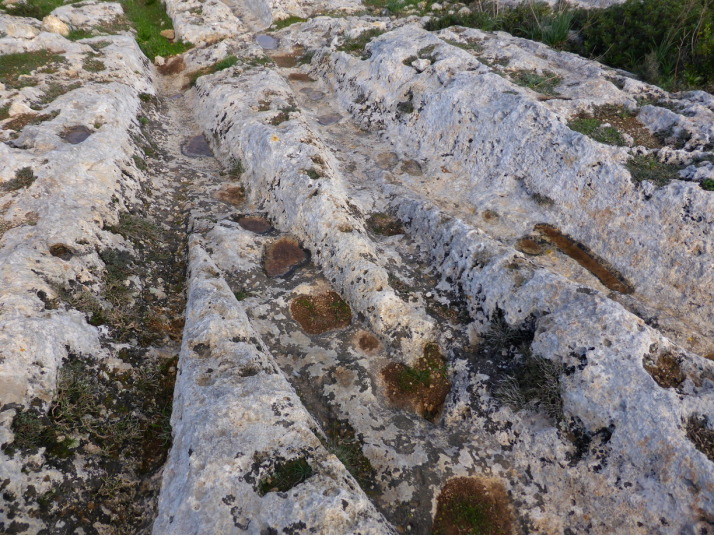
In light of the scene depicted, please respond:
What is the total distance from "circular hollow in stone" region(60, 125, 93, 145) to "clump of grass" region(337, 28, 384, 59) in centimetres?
1393

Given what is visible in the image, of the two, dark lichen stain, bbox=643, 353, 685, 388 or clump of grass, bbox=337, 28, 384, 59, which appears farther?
clump of grass, bbox=337, 28, 384, 59

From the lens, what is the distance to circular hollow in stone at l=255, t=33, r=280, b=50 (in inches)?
1010

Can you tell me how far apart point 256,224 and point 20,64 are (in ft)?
48.0

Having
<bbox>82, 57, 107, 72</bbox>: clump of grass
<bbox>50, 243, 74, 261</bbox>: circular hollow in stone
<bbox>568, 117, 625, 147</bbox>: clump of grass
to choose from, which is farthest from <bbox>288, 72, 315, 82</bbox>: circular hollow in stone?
<bbox>50, 243, 74, 261</bbox>: circular hollow in stone

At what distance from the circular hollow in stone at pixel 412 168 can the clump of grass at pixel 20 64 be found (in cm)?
1624

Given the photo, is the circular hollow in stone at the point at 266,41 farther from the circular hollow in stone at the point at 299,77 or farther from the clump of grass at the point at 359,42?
the clump of grass at the point at 359,42

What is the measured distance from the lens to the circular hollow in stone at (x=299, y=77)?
73.0 feet

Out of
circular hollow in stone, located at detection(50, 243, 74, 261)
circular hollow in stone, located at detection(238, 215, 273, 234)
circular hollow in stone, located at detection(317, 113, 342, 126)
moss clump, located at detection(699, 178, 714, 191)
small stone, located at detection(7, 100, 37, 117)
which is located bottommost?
circular hollow in stone, located at detection(238, 215, 273, 234)

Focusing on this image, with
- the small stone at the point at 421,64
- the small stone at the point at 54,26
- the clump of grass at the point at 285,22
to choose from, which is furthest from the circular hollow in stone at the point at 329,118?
the small stone at the point at 54,26

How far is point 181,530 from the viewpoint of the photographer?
20.1 ft

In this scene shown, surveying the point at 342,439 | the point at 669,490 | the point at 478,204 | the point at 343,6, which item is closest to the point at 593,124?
the point at 478,204

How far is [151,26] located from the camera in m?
26.8

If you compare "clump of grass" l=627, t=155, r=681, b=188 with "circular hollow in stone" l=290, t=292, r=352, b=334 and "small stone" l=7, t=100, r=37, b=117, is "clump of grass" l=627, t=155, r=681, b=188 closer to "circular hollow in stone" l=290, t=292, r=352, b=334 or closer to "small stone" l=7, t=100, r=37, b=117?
"circular hollow in stone" l=290, t=292, r=352, b=334

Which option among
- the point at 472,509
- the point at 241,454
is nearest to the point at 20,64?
the point at 241,454
